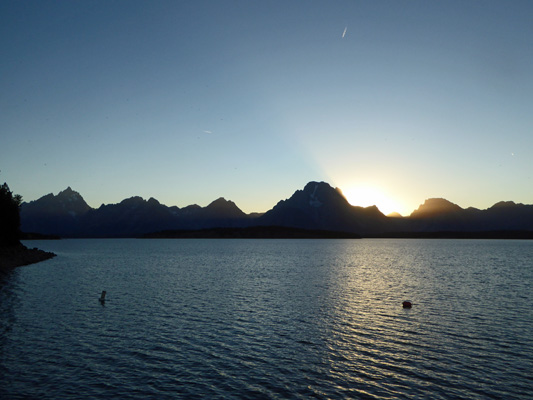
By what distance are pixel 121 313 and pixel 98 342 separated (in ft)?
43.0

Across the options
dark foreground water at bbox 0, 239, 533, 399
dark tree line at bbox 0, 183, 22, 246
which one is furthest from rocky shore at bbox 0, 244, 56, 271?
dark foreground water at bbox 0, 239, 533, 399

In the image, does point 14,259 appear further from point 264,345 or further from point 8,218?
point 264,345

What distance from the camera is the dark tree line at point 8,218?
4680 inches

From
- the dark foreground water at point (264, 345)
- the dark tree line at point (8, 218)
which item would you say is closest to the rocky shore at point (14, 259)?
the dark tree line at point (8, 218)

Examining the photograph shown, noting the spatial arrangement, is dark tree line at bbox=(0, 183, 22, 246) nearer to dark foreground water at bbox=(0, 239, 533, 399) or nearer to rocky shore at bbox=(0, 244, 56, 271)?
rocky shore at bbox=(0, 244, 56, 271)

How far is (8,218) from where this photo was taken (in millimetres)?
127125

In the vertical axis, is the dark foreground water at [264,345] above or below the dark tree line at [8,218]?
below

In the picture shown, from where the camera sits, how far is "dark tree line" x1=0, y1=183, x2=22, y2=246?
390 feet

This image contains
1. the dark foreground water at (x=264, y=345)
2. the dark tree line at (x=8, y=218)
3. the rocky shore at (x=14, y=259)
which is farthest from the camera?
the dark tree line at (x=8, y=218)

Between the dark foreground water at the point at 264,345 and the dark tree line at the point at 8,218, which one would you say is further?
the dark tree line at the point at 8,218

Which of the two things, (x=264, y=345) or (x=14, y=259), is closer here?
(x=264, y=345)

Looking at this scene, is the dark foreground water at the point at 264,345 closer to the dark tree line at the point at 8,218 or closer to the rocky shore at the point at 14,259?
the rocky shore at the point at 14,259

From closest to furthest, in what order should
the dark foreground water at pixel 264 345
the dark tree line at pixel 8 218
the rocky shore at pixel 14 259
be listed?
the dark foreground water at pixel 264 345 → the rocky shore at pixel 14 259 → the dark tree line at pixel 8 218

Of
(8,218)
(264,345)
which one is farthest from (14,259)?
(264,345)
